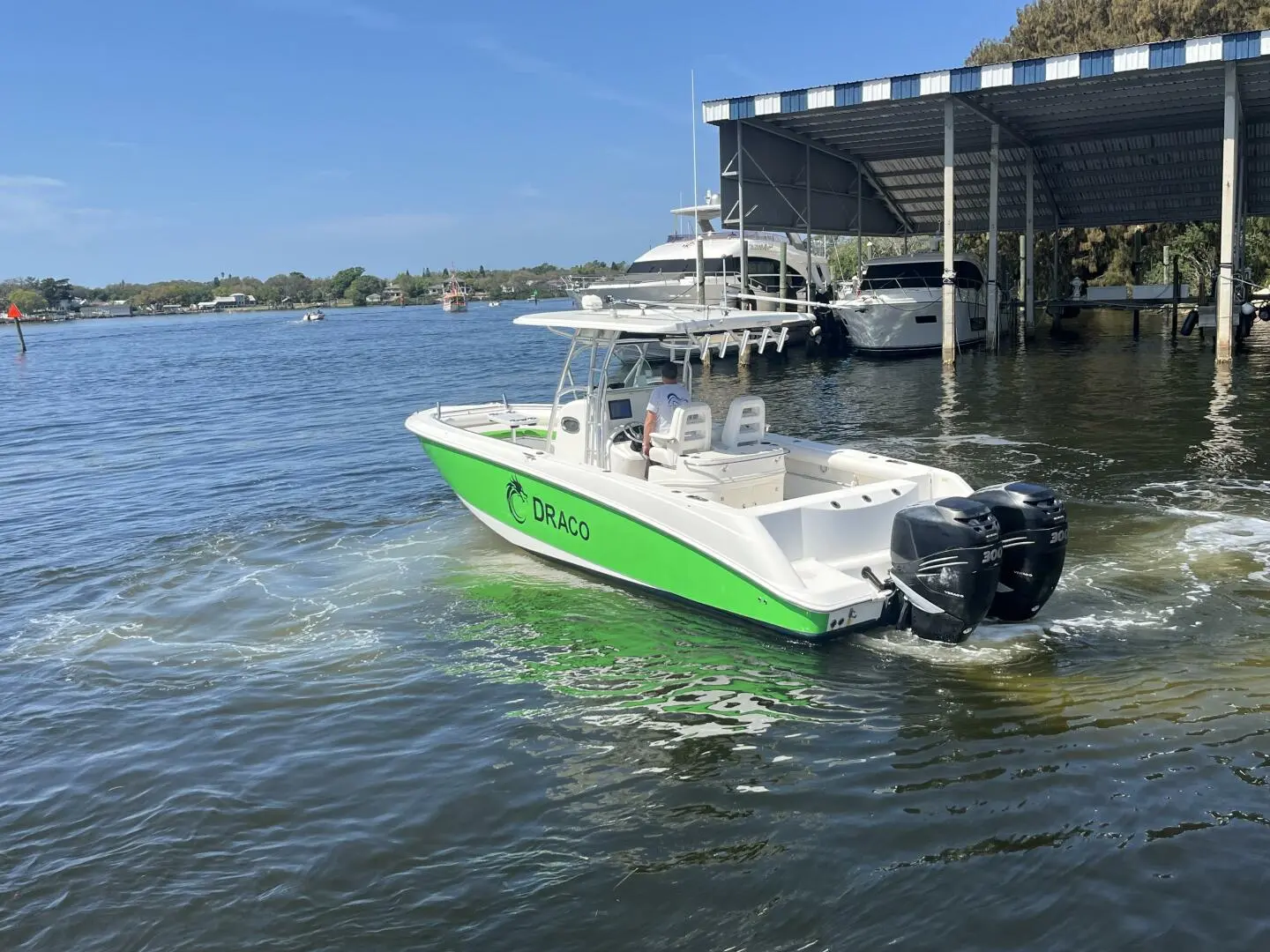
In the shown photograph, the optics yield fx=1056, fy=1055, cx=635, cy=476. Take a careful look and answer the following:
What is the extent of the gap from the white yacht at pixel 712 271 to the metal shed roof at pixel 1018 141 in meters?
3.13

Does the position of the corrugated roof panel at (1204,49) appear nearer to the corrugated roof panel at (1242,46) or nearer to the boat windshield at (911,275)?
the corrugated roof panel at (1242,46)

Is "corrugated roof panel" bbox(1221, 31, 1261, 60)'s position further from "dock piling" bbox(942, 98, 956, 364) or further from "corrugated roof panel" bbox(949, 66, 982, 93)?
"dock piling" bbox(942, 98, 956, 364)

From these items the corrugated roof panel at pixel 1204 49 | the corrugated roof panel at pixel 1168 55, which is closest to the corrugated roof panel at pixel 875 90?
the corrugated roof panel at pixel 1168 55

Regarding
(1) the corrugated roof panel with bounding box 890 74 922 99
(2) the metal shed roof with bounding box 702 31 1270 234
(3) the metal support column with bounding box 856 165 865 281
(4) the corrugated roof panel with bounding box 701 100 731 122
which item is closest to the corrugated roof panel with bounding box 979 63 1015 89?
(2) the metal shed roof with bounding box 702 31 1270 234

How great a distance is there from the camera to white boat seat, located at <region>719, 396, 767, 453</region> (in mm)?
9328

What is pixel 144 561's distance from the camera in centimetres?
1151

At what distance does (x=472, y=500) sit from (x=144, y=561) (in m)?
3.69

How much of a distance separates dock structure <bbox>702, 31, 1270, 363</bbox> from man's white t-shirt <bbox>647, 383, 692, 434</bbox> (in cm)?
1651

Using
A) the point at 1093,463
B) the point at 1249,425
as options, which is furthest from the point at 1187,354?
the point at 1093,463

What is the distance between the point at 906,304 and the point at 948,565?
24.7 metres

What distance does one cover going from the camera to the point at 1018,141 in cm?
2983

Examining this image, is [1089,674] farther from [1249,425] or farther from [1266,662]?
[1249,425]

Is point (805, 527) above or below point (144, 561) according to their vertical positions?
above

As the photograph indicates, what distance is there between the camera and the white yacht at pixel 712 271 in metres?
33.9
